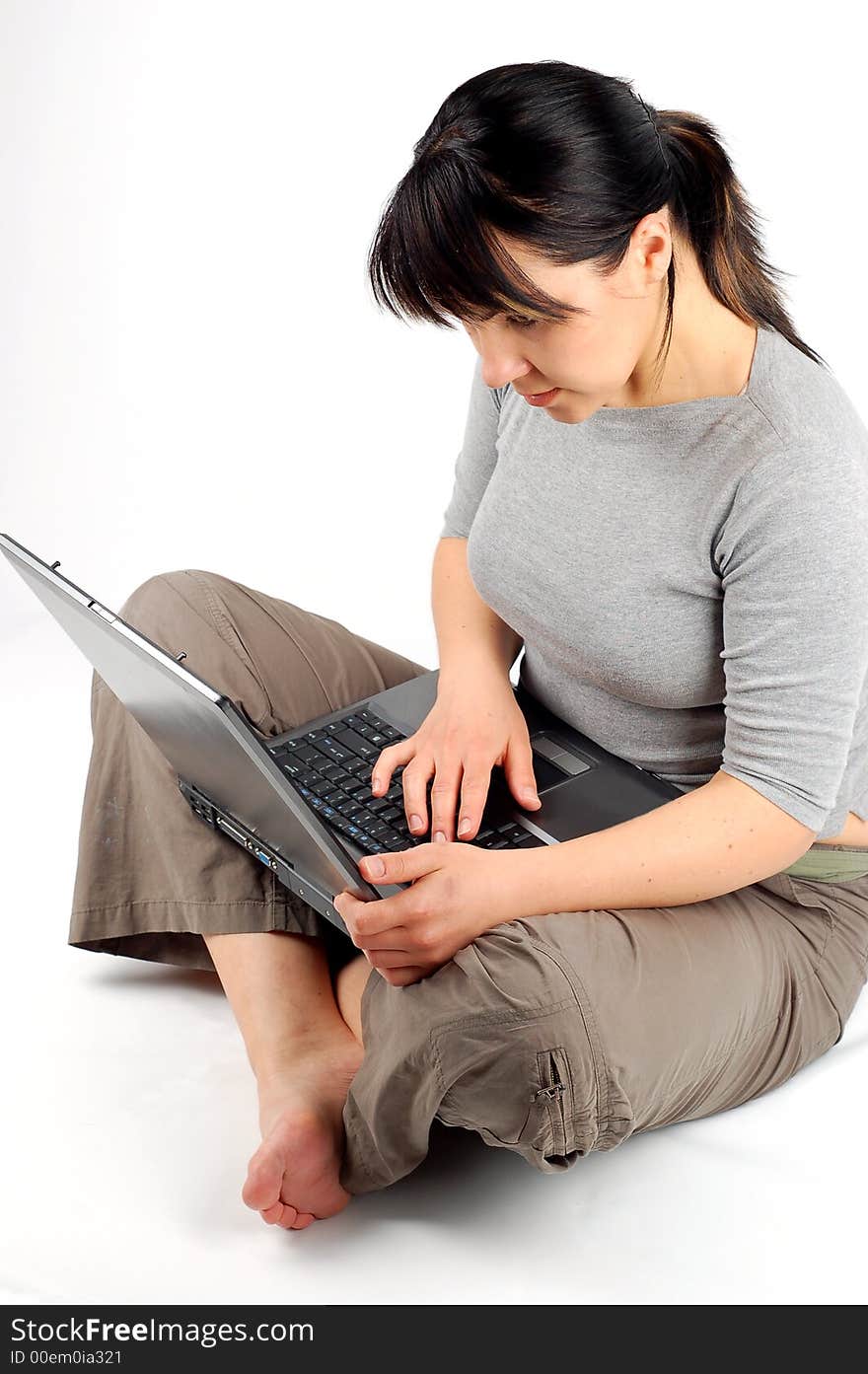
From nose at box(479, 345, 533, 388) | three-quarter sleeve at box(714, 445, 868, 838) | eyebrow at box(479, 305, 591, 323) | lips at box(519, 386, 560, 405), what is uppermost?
eyebrow at box(479, 305, 591, 323)

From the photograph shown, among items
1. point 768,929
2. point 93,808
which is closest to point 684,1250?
point 768,929

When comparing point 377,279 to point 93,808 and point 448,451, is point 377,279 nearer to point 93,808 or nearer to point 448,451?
point 93,808

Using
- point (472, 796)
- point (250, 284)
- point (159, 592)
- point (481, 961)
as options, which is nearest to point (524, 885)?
point (481, 961)

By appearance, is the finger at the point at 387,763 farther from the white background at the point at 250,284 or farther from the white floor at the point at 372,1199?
the white background at the point at 250,284

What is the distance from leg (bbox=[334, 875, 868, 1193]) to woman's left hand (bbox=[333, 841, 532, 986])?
0.06ft

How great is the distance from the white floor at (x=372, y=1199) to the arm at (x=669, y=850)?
30cm

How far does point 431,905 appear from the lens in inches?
50.1

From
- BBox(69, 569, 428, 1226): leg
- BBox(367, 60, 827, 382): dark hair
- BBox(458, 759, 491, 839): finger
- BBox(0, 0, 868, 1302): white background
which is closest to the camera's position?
BBox(367, 60, 827, 382): dark hair

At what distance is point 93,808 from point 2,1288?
0.53 m

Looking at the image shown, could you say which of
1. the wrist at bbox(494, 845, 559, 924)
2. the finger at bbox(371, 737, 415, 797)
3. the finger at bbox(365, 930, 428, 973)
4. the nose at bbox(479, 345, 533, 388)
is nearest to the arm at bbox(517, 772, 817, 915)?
the wrist at bbox(494, 845, 559, 924)

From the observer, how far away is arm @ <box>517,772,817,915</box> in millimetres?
1336

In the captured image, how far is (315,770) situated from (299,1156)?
0.40 meters

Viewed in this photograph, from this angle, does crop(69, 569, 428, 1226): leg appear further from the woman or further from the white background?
the white background

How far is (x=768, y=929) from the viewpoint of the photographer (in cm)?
146
